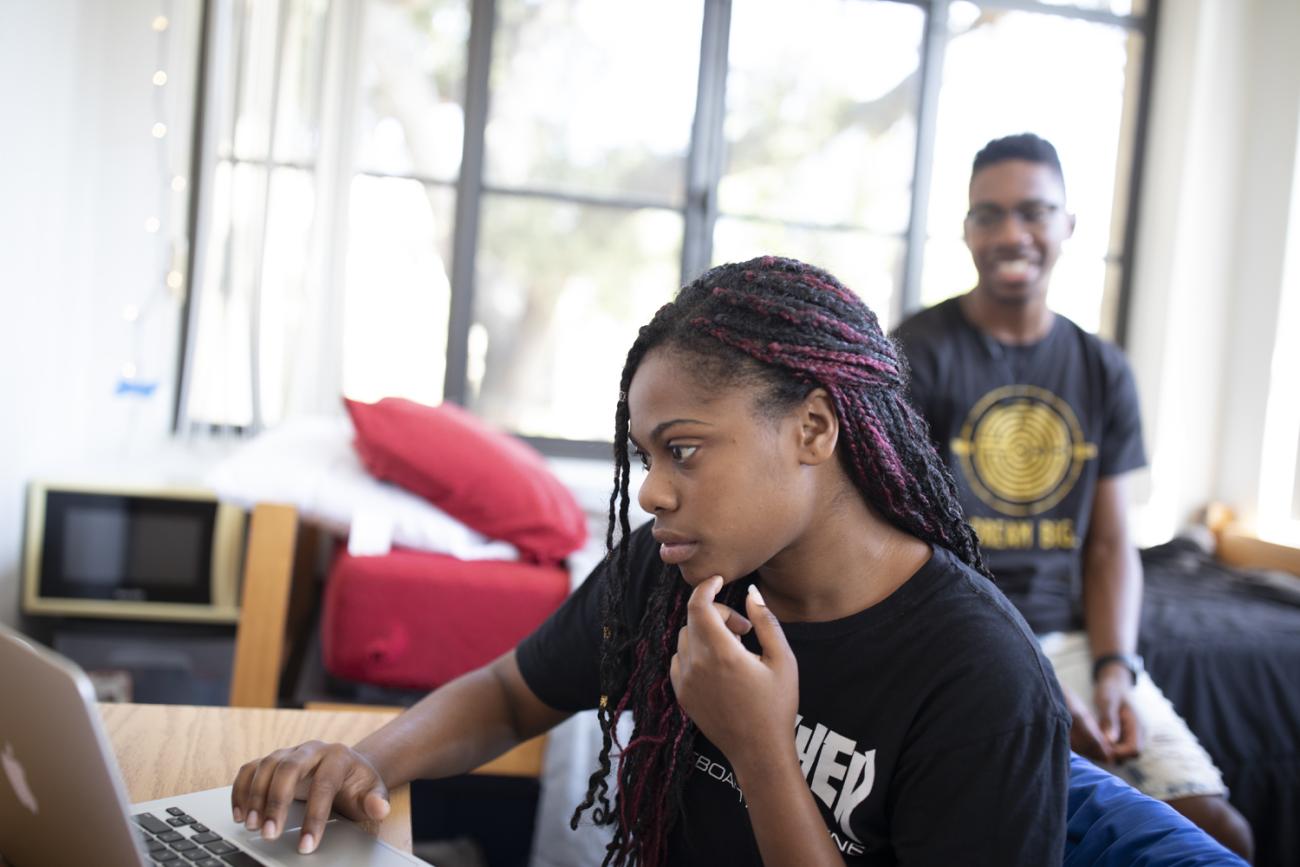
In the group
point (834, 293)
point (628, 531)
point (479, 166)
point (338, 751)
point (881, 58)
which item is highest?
point (881, 58)

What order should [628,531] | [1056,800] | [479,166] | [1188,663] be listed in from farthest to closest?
[479,166], [1188,663], [628,531], [1056,800]

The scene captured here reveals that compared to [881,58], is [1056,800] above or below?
below

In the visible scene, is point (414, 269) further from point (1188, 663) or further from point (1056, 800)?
point (1056, 800)

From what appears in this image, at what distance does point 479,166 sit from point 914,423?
8.65 ft

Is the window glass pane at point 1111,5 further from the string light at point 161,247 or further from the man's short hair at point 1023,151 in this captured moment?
the string light at point 161,247

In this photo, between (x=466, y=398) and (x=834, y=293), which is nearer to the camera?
(x=834, y=293)

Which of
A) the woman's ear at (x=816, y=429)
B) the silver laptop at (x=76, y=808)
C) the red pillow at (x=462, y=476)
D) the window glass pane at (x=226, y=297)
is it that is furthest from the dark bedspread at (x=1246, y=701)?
the window glass pane at (x=226, y=297)

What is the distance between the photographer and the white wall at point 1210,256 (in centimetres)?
367

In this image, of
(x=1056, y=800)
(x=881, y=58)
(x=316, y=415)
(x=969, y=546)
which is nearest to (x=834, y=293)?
(x=969, y=546)

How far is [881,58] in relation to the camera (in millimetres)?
3701

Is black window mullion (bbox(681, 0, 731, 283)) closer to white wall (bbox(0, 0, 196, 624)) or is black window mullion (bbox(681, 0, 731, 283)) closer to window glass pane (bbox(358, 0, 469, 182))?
window glass pane (bbox(358, 0, 469, 182))

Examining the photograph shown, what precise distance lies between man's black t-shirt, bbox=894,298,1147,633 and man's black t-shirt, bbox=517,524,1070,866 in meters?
1.05

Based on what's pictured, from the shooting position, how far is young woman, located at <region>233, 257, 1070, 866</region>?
2.84ft

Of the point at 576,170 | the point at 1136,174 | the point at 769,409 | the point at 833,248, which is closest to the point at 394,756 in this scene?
the point at 769,409
